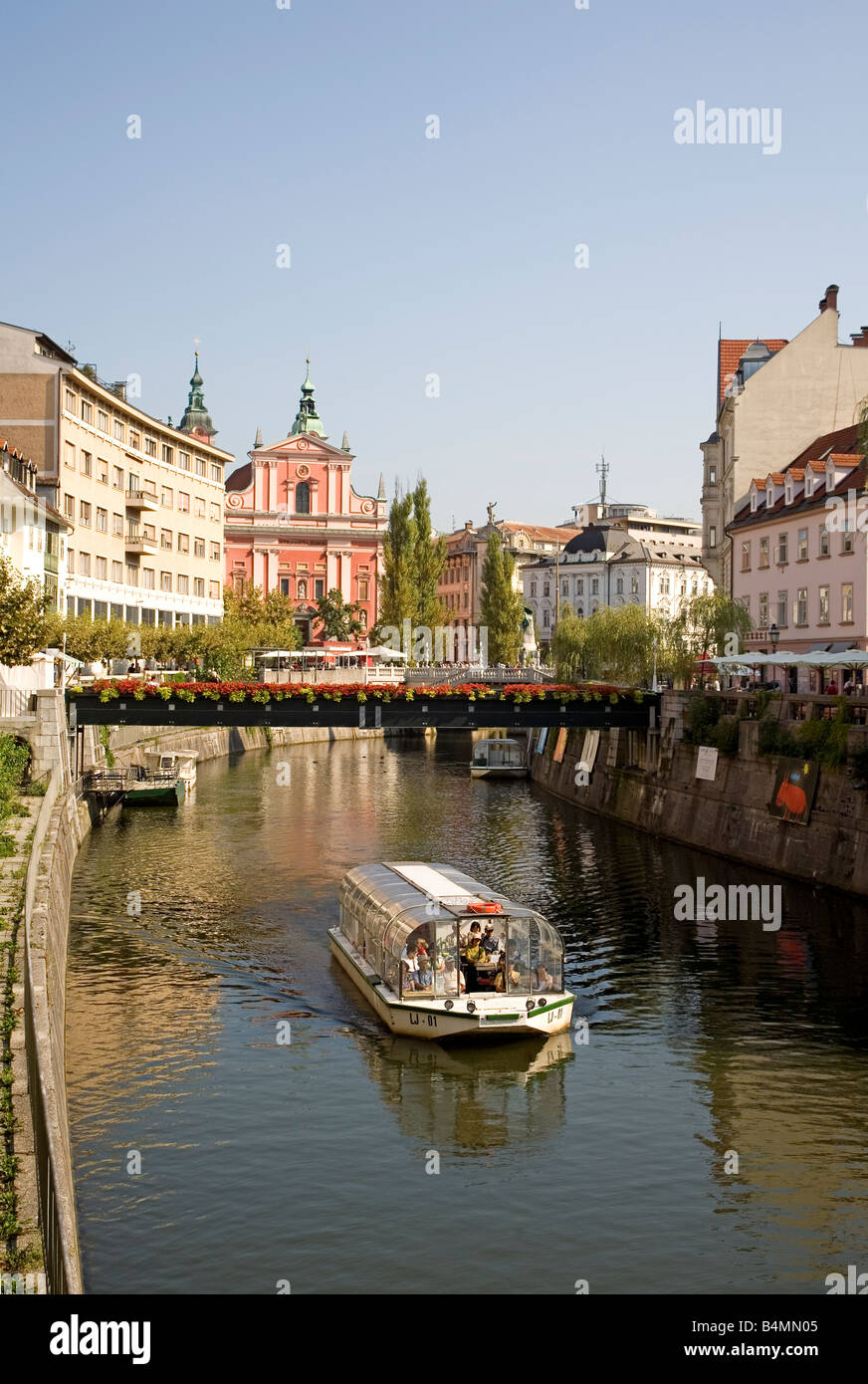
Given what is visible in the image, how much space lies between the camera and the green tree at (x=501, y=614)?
443 feet

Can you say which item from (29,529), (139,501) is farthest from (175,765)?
(139,501)

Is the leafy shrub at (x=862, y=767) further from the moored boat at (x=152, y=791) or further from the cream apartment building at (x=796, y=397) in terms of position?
the cream apartment building at (x=796, y=397)

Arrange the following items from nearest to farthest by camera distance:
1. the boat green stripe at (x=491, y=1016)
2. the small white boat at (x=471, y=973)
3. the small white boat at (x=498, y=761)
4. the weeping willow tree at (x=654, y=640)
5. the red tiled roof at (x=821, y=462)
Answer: the boat green stripe at (x=491, y=1016) < the small white boat at (x=471, y=973) < the red tiled roof at (x=821, y=462) < the weeping willow tree at (x=654, y=640) < the small white boat at (x=498, y=761)

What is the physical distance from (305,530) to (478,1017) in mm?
114842

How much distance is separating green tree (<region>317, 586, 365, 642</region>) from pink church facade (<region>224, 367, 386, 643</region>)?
12.2 feet

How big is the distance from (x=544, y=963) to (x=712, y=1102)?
5.17 meters

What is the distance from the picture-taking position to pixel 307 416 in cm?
15462

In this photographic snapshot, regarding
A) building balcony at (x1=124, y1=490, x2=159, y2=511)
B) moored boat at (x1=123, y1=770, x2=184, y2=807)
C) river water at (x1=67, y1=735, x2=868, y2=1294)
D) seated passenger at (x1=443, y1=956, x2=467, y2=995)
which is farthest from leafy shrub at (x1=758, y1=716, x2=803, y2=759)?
building balcony at (x1=124, y1=490, x2=159, y2=511)

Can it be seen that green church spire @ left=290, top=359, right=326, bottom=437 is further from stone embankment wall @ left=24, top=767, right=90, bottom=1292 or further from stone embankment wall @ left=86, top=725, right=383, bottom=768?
stone embankment wall @ left=24, top=767, right=90, bottom=1292

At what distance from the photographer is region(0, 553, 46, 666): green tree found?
48531mm

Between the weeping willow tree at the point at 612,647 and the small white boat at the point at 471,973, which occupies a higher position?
the weeping willow tree at the point at 612,647

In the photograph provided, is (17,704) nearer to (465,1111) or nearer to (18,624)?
(18,624)

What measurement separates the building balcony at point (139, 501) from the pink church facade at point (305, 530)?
41689 millimetres

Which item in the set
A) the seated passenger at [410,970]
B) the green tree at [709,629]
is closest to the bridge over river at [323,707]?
the green tree at [709,629]
